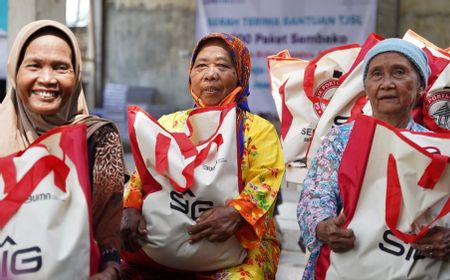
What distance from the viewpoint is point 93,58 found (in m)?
10.5

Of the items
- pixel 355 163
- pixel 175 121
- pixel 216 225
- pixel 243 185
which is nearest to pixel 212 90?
pixel 175 121

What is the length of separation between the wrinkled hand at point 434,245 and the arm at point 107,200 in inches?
38.8

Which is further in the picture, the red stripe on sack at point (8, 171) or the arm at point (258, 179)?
the arm at point (258, 179)

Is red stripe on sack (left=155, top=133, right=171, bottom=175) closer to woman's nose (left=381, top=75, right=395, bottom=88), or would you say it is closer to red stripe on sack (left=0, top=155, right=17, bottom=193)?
red stripe on sack (left=0, top=155, right=17, bottom=193)

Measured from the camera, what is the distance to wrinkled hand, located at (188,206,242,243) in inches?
103

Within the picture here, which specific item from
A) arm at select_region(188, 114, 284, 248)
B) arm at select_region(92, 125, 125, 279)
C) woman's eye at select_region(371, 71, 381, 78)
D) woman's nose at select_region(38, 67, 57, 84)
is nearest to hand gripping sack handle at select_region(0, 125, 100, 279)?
arm at select_region(92, 125, 125, 279)

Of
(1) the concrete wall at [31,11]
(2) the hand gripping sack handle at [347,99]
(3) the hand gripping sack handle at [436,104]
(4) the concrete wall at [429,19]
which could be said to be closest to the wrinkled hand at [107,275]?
(2) the hand gripping sack handle at [347,99]

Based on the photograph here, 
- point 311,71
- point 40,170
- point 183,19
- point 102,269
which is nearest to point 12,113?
point 40,170

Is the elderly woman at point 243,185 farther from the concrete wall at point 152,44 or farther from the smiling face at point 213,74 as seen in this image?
the concrete wall at point 152,44

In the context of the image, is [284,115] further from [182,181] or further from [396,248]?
[396,248]

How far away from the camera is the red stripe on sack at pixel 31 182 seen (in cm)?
204

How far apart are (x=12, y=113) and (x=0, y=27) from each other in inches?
167

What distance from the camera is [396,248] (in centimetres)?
227

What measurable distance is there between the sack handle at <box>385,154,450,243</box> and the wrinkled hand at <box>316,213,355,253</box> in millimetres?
144
